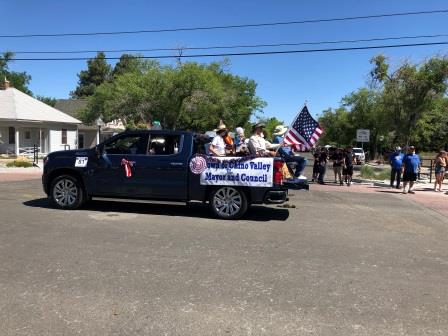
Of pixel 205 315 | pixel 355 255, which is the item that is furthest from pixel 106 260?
pixel 355 255

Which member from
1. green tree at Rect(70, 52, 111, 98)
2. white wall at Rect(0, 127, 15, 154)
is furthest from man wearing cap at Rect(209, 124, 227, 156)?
green tree at Rect(70, 52, 111, 98)

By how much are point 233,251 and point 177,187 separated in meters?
3.00

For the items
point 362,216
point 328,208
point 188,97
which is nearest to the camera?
point 362,216

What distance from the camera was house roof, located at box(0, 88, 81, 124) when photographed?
31.7 m

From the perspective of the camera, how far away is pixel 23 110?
33.2m

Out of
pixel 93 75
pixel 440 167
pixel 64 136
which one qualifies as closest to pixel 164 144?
pixel 440 167

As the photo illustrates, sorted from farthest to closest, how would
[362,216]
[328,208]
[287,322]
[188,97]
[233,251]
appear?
[188,97], [328,208], [362,216], [233,251], [287,322]

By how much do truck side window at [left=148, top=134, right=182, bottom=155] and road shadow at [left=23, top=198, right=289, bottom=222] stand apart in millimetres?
1298

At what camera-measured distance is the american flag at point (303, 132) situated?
12531 mm

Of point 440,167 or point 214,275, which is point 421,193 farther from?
point 214,275

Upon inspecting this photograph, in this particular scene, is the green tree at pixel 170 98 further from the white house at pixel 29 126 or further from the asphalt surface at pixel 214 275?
the asphalt surface at pixel 214 275

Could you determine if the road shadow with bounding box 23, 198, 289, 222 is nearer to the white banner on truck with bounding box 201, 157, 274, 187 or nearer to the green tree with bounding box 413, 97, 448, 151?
the white banner on truck with bounding box 201, 157, 274, 187

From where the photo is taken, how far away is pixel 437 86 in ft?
77.5

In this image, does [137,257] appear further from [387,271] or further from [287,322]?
[387,271]
